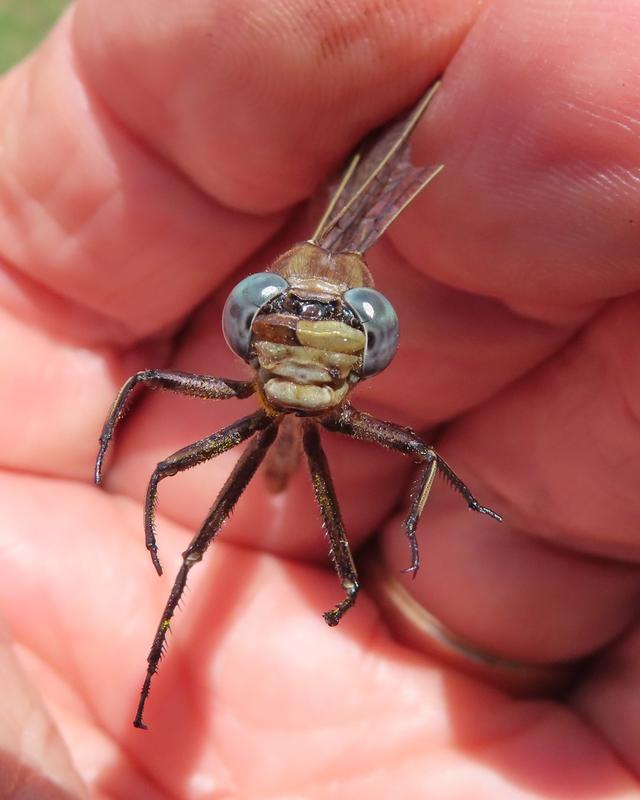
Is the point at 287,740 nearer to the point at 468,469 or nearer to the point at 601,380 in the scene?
the point at 468,469

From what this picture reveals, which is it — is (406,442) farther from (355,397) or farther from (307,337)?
(355,397)

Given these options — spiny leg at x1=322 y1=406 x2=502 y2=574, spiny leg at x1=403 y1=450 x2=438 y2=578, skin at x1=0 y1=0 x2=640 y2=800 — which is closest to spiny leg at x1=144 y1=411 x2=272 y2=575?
spiny leg at x1=322 y1=406 x2=502 y2=574

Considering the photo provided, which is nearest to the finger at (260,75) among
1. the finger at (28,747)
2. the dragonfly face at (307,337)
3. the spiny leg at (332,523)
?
the dragonfly face at (307,337)

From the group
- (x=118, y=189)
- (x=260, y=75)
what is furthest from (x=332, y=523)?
(x=118, y=189)

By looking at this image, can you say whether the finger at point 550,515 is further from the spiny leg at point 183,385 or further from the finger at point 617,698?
the spiny leg at point 183,385

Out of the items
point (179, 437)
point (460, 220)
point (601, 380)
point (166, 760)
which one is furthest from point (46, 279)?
point (601, 380)

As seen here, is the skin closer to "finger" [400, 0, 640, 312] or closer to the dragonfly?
"finger" [400, 0, 640, 312]
